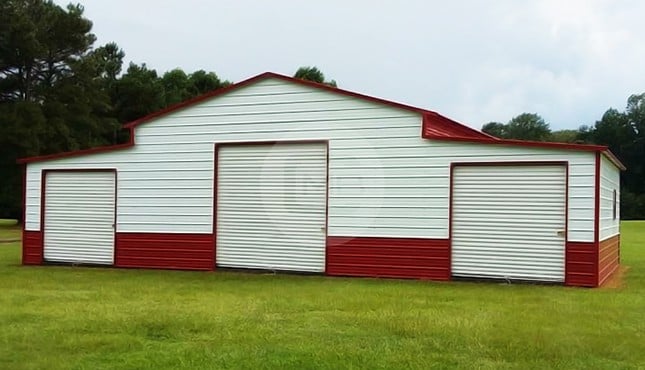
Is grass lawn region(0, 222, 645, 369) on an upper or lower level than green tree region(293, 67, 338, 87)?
lower

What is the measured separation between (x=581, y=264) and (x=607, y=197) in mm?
3043

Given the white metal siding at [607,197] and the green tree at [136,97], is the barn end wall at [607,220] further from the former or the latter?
the green tree at [136,97]

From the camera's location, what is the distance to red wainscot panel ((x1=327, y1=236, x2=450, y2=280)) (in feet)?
45.3

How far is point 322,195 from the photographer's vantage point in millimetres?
14758

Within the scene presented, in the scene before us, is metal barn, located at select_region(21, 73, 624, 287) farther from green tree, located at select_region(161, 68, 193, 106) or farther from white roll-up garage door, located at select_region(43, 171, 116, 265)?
green tree, located at select_region(161, 68, 193, 106)

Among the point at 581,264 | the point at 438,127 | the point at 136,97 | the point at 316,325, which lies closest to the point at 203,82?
the point at 136,97

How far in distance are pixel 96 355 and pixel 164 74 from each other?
149ft

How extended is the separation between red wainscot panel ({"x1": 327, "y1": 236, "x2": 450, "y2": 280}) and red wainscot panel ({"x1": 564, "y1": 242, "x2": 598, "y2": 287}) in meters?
2.13

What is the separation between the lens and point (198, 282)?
43.7ft

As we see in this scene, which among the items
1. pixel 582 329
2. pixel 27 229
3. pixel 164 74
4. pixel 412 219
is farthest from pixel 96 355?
pixel 164 74

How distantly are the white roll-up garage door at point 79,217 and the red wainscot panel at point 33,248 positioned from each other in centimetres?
14

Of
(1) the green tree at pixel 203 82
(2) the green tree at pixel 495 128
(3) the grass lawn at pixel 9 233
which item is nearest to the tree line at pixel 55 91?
(1) the green tree at pixel 203 82

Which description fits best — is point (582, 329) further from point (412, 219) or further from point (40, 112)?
point (40, 112)

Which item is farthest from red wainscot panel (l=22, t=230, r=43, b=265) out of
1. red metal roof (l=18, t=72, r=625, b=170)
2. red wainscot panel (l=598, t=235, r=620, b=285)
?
red wainscot panel (l=598, t=235, r=620, b=285)
